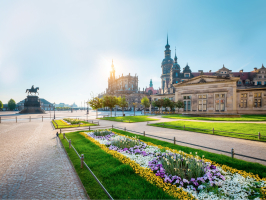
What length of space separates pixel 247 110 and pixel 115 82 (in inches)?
3644

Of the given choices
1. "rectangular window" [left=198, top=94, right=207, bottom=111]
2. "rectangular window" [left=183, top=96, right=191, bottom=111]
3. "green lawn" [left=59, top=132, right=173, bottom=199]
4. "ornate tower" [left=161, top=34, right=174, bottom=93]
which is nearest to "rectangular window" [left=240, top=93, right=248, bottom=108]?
"rectangular window" [left=198, top=94, right=207, bottom=111]

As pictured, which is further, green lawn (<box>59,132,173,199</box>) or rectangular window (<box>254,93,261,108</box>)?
rectangular window (<box>254,93,261,108</box>)

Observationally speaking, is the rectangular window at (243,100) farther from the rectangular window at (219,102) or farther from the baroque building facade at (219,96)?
the rectangular window at (219,102)

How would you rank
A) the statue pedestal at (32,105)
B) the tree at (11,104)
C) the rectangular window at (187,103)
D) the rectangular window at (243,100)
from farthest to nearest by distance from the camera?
the tree at (11,104)
the statue pedestal at (32,105)
the rectangular window at (187,103)
the rectangular window at (243,100)

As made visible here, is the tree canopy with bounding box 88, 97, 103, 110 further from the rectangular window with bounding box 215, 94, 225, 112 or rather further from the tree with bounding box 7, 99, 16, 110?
the tree with bounding box 7, 99, 16, 110

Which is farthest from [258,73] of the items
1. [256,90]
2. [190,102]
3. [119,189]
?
[119,189]

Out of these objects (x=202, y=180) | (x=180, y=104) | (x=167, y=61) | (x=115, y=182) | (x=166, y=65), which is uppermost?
(x=167, y=61)

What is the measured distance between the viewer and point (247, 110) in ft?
119

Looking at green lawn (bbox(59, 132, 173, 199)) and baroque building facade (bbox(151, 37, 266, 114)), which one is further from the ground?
baroque building facade (bbox(151, 37, 266, 114))

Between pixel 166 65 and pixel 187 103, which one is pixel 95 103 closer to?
pixel 187 103

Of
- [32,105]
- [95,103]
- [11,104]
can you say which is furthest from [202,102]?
[11,104]

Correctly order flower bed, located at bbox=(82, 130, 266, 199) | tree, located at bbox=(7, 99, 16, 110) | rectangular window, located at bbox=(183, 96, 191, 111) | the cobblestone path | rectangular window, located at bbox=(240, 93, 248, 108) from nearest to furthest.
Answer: flower bed, located at bbox=(82, 130, 266, 199)
the cobblestone path
rectangular window, located at bbox=(240, 93, 248, 108)
rectangular window, located at bbox=(183, 96, 191, 111)
tree, located at bbox=(7, 99, 16, 110)

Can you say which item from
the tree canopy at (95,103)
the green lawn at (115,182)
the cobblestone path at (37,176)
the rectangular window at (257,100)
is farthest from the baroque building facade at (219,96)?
the cobblestone path at (37,176)

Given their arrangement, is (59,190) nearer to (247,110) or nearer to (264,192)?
(264,192)
